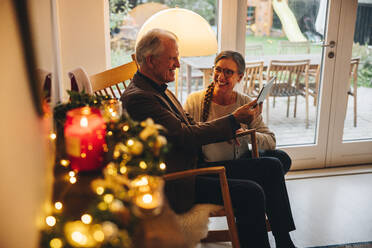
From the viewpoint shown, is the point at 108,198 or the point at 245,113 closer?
the point at 108,198

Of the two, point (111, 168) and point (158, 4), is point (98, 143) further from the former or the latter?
point (158, 4)

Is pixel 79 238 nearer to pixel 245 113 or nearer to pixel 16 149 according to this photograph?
pixel 16 149

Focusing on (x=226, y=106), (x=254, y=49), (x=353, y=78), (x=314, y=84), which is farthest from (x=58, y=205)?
(x=353, y=78)

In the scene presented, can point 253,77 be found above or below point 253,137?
above

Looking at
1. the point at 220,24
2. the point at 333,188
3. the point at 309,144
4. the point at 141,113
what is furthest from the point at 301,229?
the point at 220,24

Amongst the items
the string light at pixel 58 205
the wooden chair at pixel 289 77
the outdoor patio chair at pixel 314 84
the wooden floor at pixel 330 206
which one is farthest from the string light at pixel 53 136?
the outdoor patio chair at pixel 314 84

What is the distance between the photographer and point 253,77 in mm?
3010

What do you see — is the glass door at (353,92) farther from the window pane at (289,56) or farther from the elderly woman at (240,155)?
the elderly woman at (240,155)

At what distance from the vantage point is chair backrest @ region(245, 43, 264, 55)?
2910mm

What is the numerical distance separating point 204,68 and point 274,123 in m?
0.83

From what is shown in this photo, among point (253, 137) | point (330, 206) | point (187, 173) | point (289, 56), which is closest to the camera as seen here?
point (187, 173)

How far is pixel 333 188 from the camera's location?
2865 millimetres

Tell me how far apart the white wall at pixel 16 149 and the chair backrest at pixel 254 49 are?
7.43 feet

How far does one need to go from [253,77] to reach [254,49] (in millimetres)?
228
